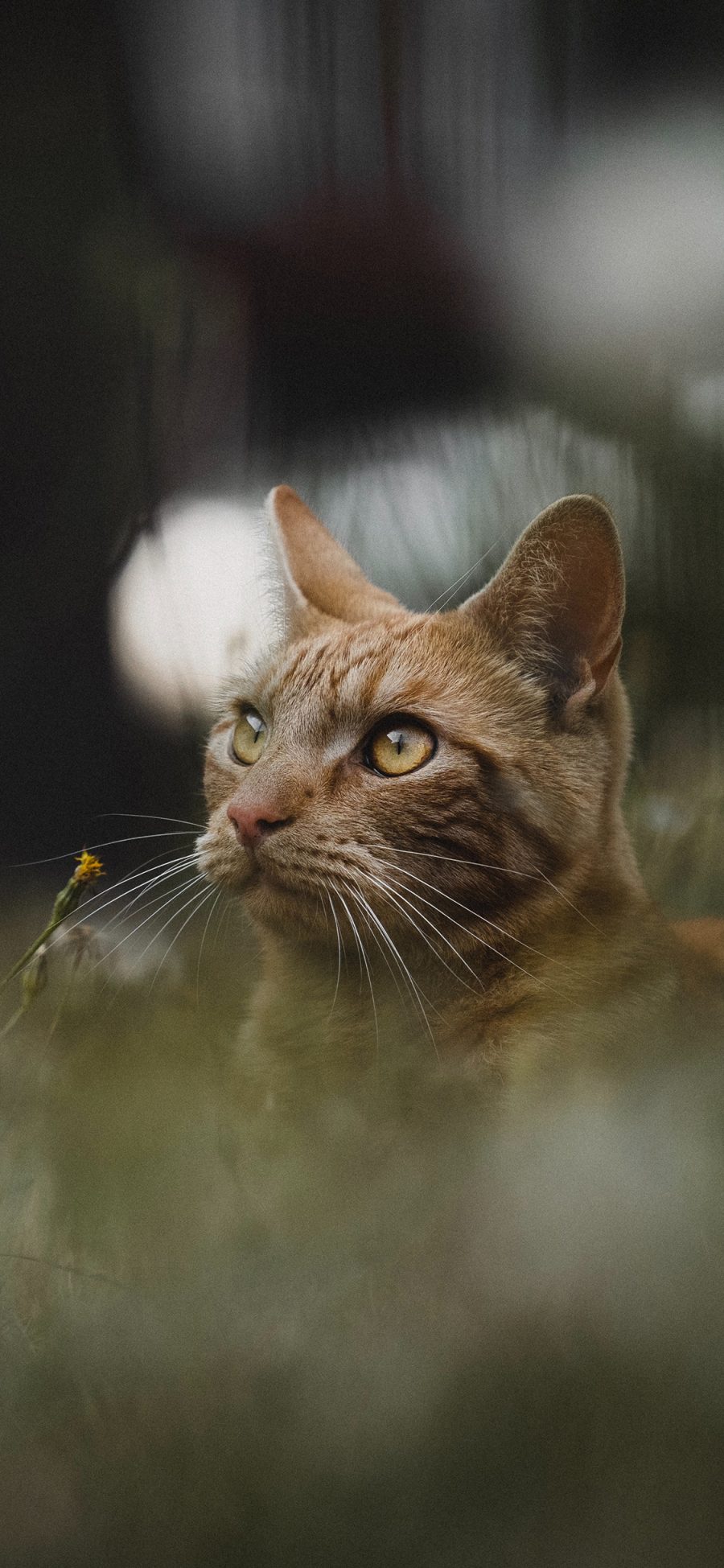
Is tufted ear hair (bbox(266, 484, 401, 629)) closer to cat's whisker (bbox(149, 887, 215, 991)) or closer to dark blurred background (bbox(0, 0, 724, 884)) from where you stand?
dark blurred background (bbox(0, 0, 724, 884))

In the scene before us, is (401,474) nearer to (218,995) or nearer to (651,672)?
(651,672)

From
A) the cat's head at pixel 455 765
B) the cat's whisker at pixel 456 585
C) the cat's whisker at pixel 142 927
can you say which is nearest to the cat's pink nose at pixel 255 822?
the cat's head at pixel 455 765

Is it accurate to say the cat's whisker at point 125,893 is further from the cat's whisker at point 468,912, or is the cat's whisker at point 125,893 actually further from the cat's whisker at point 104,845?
the cat's whisker at point 468,912

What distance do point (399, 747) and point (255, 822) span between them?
12cm

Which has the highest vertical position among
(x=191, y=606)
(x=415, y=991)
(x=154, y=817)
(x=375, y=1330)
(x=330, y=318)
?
(x=330, y=318)

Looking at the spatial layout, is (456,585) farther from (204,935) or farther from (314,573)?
(204,935)

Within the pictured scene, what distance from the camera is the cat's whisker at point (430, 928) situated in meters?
0.73

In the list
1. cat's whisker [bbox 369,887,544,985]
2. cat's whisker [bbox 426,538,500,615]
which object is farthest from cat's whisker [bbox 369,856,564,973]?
cat's whisker [bbox 426,538,500,615]

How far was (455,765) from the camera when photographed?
2.46 feet

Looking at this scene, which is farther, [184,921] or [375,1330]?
[184,921]

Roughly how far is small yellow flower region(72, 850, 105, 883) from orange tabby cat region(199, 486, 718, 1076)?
113 millimetres

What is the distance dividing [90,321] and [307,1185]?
76 cm

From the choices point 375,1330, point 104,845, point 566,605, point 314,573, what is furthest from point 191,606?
point 375,1330

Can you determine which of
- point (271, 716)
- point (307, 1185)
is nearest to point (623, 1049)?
point (307, 1185)
